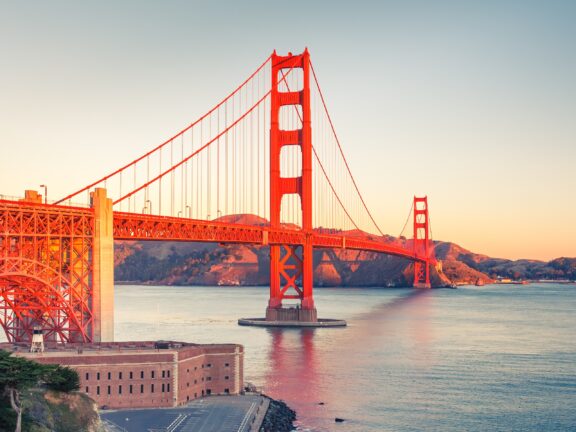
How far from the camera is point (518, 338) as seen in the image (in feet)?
274

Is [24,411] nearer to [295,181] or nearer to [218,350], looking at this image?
[218,350]

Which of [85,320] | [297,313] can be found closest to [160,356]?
[85,320]

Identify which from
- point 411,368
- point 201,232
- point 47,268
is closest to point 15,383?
point 47,268

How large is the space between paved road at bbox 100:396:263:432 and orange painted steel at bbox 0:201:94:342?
391 inches

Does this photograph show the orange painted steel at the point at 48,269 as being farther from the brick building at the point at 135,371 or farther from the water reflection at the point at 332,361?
the water reflection at the point at 332,361

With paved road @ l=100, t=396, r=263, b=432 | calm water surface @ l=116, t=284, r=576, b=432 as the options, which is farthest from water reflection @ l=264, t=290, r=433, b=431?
paved road @ l=100, t=396, r=263, b=432

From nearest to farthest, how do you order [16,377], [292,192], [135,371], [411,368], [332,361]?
[16,377] → [135,371] → [411,368] → [332,361] → [292,192]

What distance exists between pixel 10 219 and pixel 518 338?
57.6 metres

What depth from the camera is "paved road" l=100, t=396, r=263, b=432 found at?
36.4 meters

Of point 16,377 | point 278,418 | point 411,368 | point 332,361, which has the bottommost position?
point 411,368

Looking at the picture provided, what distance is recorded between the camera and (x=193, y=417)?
3888 centimetres

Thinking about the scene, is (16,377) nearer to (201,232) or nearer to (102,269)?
(102,269)

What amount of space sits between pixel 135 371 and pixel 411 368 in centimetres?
2642

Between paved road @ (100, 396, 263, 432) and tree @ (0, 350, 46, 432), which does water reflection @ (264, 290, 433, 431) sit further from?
tree @ (0, 350, 46, 432)
